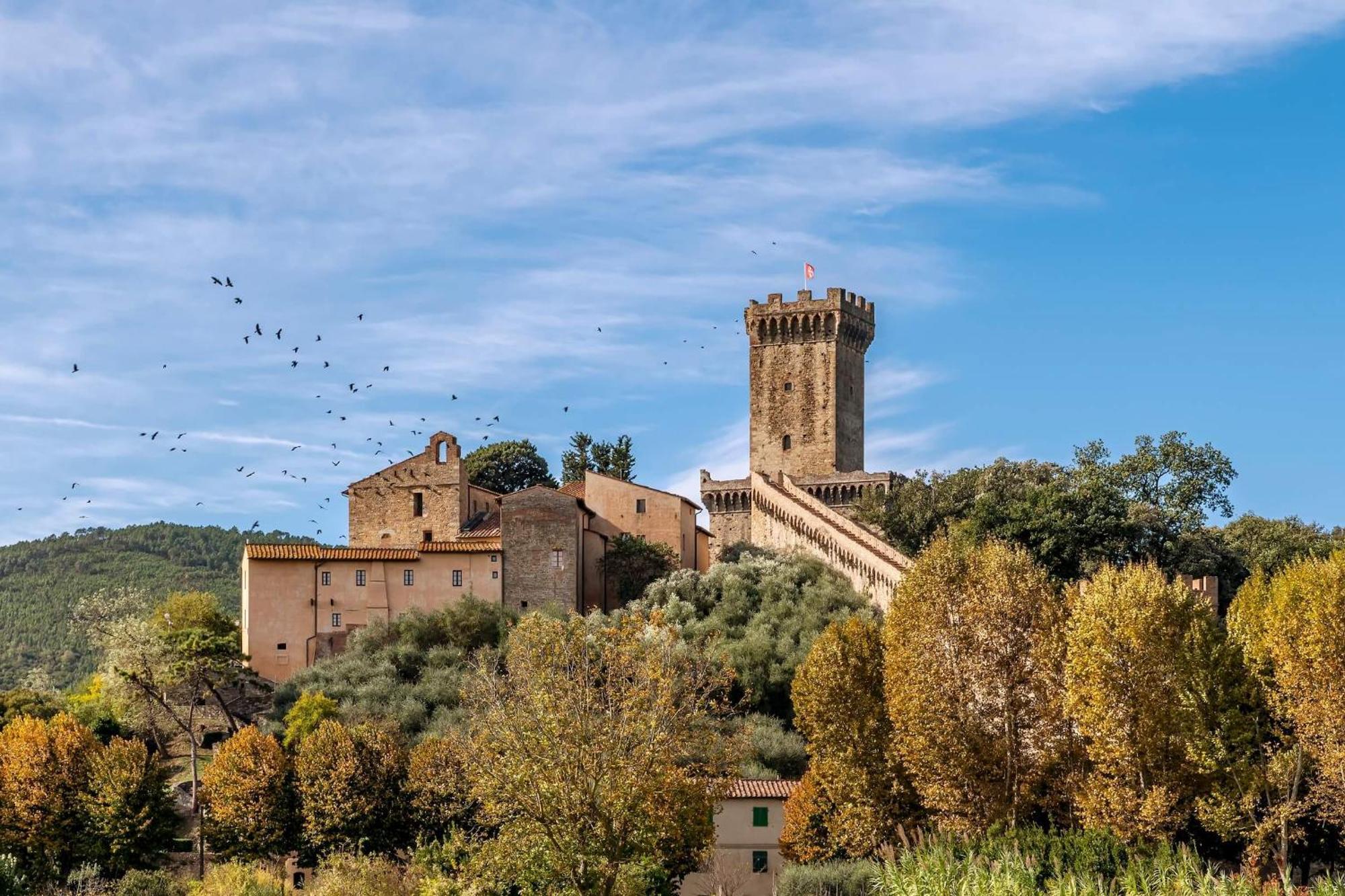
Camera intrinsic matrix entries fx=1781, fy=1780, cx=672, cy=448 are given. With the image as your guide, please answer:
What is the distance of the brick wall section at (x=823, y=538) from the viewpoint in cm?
7038

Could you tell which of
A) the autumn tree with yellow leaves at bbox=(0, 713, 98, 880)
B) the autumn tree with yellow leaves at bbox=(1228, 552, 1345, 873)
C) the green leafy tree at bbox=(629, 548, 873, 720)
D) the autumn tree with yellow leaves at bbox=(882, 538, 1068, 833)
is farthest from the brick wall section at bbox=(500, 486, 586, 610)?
the autumn tree with yellow leaves at bbox=(1228, 552, 1345, 873)

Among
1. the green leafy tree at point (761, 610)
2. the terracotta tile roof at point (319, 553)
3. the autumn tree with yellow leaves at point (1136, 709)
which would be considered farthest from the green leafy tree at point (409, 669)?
the autumn tree with yellow leaves at point (1136, 709)

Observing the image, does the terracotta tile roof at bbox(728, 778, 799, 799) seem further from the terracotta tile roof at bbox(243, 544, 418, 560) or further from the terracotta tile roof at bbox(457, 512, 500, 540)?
the terracotta tile roof at bbox(243, 544, 418, 560)

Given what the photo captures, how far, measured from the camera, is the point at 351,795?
5131 centimetres

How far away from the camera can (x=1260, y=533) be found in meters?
80.1

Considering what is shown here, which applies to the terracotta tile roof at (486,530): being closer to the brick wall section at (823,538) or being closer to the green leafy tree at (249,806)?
the brick wall section at (823,538)

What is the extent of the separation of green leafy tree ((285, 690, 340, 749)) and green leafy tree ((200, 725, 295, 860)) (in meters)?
7.45

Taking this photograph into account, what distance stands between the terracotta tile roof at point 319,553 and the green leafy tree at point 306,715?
9335mm

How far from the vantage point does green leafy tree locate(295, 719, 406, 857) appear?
50875 millimetres

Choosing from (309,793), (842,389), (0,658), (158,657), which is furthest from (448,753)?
(0,658)

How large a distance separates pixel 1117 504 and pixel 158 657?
128 feet

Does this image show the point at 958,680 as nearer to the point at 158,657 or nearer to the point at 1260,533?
the point at 158,657

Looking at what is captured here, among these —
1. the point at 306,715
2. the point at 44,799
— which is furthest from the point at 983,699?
the point at 44,799

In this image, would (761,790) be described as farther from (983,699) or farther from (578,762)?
(578,762)
